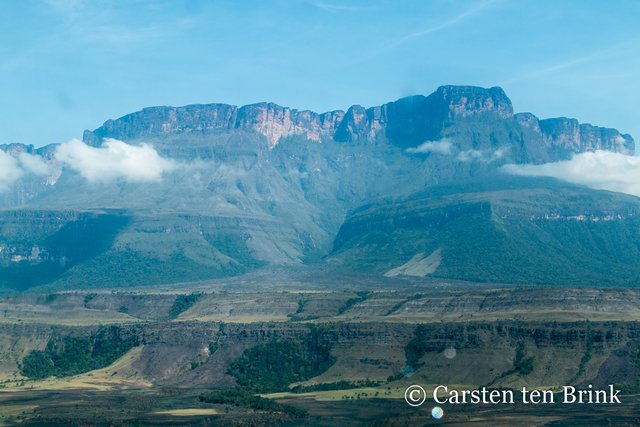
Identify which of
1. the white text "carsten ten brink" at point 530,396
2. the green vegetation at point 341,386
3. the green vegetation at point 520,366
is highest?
the green vegetation at point 520,366

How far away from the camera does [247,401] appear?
183 m

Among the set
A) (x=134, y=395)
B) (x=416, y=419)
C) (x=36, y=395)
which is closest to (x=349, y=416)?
(x=416, y=419)

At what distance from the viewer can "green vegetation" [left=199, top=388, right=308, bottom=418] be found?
555ft

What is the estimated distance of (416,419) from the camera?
6127 inches

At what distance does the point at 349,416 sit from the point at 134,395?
4742 cm

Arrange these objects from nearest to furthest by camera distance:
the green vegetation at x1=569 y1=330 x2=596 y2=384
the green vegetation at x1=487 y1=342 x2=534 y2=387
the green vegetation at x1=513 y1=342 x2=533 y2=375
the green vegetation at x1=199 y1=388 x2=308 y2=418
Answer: the green vegetation at x1=199 y1=388 x2=308 y2=418
the green vegetation at x1=569 y1=330 x2=596 y2=384
the green vegetation at x1=487 y1=342 x2=534 y2=387
the green vegetation at x1=513 y1=342 x2=533 y2=375

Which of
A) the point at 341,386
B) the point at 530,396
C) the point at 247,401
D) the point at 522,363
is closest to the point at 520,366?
the point at 522,363

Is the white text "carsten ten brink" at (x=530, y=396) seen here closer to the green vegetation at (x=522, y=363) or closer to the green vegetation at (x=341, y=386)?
the green vegetation at (x=522, y=363)

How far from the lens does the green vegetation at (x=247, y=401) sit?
555ft

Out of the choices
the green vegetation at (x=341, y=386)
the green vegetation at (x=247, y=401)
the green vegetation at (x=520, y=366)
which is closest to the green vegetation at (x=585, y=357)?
the green vegetation at (x=520, y=366)

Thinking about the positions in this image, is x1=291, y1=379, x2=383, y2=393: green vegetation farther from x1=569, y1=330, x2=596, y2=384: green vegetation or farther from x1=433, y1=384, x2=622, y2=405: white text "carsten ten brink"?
x1=569, y1=330, x2=596, y2=384: green vegetation

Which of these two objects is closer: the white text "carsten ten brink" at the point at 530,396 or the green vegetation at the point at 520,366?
the white text "carsten ten brink" at the point at 530,396

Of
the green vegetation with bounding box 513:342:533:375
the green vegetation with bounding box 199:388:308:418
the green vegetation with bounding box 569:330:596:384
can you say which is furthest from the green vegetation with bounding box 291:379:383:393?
the green vegetation with bounding box 569:330:596:384

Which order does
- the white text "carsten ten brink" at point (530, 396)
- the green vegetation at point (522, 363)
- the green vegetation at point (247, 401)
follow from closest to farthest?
1. the green vegetation at point (247, 401)
2. the white text "carsten ten brink" at point (530, 396)
3. the green vegetation at point (522, 363)
